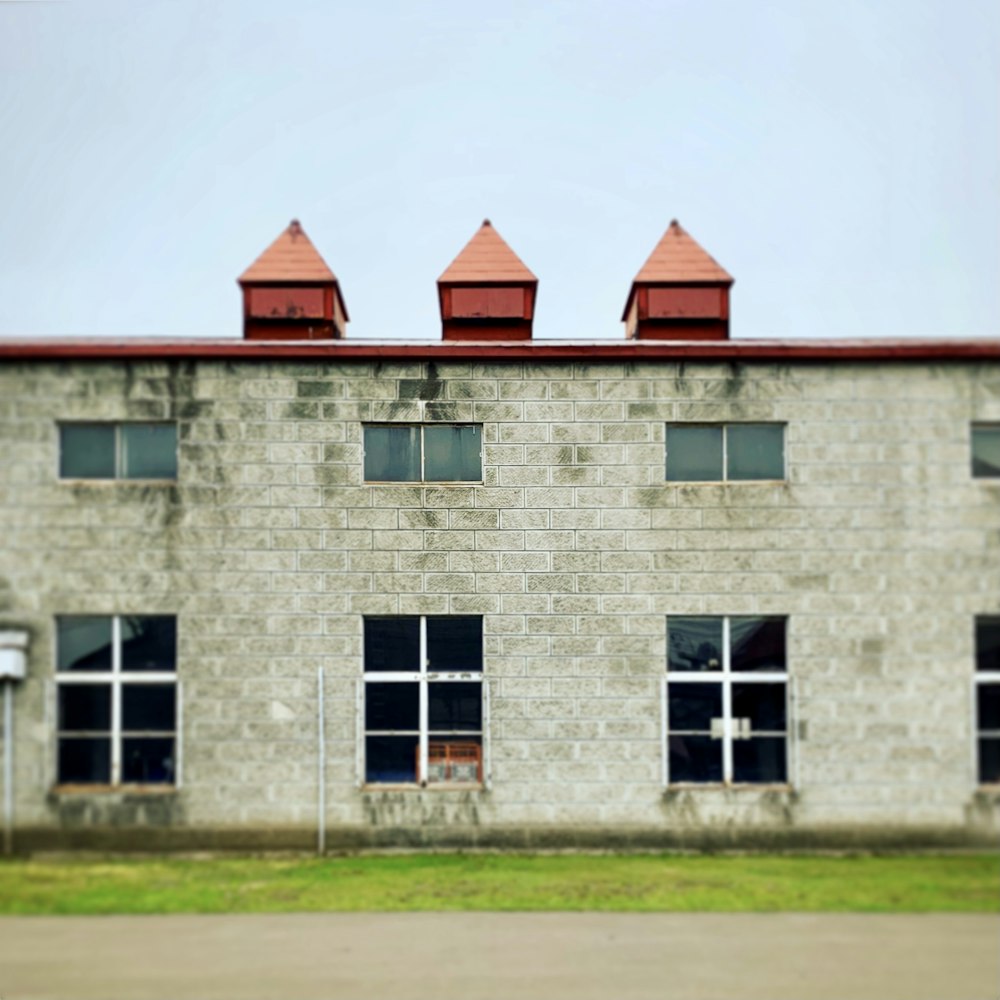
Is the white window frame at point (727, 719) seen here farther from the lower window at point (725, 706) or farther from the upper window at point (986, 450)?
the upper window at point (986, 450)

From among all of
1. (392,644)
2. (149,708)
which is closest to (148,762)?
(149,708)

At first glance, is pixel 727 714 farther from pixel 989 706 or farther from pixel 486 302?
pixel 486 302

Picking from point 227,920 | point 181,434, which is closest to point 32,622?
point 181,434

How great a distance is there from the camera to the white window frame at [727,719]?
13883mm

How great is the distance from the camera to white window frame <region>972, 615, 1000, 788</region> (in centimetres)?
1394

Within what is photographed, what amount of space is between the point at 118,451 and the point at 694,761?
8.10 metres

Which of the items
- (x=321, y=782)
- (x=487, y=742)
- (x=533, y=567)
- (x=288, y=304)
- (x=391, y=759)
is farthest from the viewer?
(x=288, y=304)

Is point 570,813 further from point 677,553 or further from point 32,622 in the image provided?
point 32,622

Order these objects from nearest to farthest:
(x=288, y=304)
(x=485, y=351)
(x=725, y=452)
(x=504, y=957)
Answer: (x=504, y=957), (x=485, y=351), (x=725, y=452), (x=288, y=304)

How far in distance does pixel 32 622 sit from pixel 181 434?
2.92 metres

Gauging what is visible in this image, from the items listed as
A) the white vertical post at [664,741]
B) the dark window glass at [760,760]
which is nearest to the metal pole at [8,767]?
the white vertical post at [664,741]

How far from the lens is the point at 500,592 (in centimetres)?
1405

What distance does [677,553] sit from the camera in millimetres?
14141

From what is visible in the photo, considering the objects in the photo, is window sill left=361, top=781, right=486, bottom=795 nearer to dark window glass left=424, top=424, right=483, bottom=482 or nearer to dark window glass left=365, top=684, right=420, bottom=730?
dark window glass left=365, top=684, right=420, bottom=730
